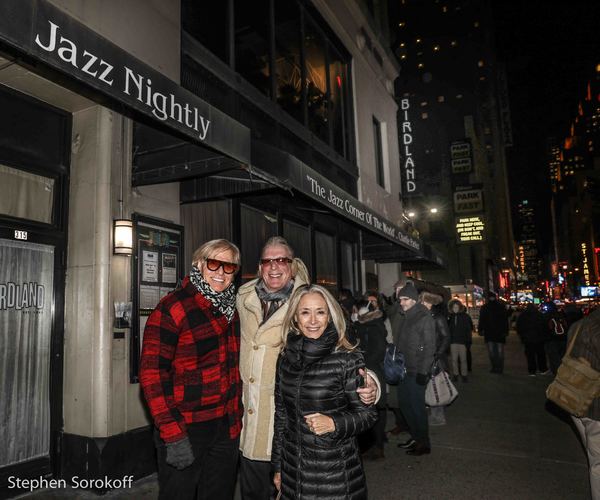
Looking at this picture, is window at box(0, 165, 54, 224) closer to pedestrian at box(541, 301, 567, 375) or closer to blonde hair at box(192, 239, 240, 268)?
blonde hair at box(192, 239, 240, 268)

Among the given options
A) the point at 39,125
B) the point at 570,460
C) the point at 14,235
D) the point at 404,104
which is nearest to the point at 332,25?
the point at 404,104

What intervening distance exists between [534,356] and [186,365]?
1144 centimetres

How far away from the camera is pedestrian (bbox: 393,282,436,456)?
5473 mm

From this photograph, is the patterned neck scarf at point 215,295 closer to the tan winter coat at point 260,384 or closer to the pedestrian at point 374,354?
the tan winter coat at point 260,384

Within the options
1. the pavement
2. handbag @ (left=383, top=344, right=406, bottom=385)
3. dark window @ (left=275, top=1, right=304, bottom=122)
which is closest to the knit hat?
handbag @ (left=383, top=344, right=406, bottom=385)

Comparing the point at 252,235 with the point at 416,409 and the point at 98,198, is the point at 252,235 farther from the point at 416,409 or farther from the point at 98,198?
the point at 416,409

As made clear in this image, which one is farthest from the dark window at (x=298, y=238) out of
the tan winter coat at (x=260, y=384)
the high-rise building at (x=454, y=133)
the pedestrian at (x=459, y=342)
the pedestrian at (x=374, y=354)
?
the high-rise building at (x=454, y=133)

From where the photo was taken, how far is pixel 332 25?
12023 millimetres

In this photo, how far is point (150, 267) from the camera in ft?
17.6

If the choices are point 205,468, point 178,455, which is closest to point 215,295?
point 178,455

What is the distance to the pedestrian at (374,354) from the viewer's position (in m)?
5.35

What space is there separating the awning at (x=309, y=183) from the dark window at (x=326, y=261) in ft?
6.93

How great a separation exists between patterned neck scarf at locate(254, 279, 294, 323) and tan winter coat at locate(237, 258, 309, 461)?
0.31 feet

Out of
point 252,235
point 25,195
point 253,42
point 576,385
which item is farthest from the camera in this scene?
point 253,42
